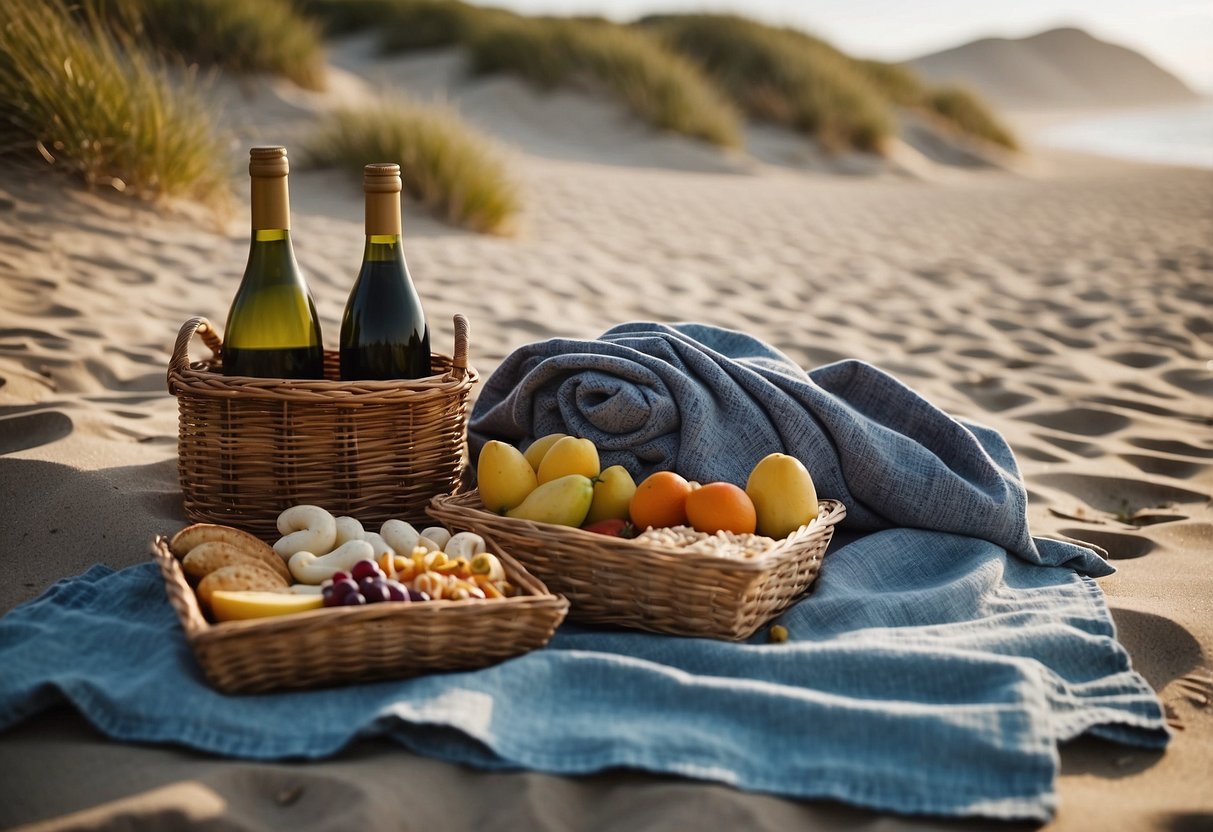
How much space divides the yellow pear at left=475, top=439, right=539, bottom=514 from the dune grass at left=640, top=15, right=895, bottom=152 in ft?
40.0

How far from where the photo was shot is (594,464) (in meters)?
2.48

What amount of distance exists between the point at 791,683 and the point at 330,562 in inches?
36.4

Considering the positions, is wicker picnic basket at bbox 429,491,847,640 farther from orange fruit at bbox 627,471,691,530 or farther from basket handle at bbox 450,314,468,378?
basket handle at bbox 450,314,468,378

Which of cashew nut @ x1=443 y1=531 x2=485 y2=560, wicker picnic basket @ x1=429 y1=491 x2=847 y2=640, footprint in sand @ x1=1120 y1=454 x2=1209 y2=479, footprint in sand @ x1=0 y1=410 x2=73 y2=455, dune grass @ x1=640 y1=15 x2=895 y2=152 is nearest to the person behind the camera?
wicker picnic basket @ x1=429 y1=491 x2=847 y2=640

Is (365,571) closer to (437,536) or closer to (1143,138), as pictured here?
(437,536)

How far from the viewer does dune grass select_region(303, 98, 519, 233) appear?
692cm

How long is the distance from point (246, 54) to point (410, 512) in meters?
8.50

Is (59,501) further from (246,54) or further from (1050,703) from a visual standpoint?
(246,54)

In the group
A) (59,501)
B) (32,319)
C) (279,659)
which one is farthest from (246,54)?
(279,659)

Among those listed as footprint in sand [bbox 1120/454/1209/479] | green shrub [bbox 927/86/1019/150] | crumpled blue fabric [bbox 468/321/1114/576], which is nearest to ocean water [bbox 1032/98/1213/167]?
green shrub [bbox 927/86/1019/150]

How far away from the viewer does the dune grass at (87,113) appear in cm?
518

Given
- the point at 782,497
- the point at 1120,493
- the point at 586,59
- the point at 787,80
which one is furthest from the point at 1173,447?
the point at 787,80

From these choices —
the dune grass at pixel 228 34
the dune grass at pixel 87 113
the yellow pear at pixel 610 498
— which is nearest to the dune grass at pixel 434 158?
the dune grass at pixel 87 113

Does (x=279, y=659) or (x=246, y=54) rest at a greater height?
(x=246, y=54)
